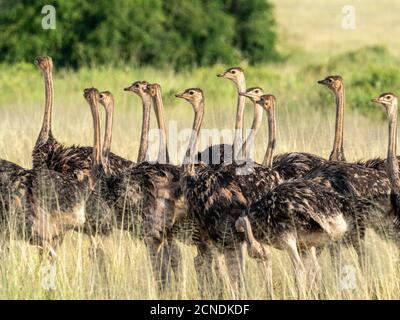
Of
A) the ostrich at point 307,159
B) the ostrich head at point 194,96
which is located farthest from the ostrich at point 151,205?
the ostrich at point 307,159

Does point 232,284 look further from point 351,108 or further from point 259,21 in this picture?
point 259,21

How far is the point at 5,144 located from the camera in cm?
1220

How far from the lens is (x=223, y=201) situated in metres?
7.31

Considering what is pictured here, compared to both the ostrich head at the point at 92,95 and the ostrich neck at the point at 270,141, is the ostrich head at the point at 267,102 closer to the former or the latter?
the ostrich neck at the point at 270,141

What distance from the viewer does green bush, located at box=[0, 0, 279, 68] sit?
21.6 meters

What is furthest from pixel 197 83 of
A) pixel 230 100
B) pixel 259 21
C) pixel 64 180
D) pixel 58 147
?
pixel 64 180

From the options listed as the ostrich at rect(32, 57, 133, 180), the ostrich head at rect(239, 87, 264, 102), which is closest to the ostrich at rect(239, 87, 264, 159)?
the ostrich head at rect(239, 87, 264, 102)

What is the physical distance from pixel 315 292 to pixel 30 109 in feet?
30.7

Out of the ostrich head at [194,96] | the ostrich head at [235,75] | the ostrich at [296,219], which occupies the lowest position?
the ostrich at [296,219]

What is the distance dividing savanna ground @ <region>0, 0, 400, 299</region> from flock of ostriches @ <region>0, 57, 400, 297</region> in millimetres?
148

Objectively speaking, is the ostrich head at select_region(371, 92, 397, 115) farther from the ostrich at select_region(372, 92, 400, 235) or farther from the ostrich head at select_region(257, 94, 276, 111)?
the ostrich head at select_region(257, 94, 276, 111)

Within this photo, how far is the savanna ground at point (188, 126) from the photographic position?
7.10 metres

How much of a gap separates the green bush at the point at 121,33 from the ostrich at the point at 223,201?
544 inches

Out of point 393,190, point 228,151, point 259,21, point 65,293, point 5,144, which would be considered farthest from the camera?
point 259,21
